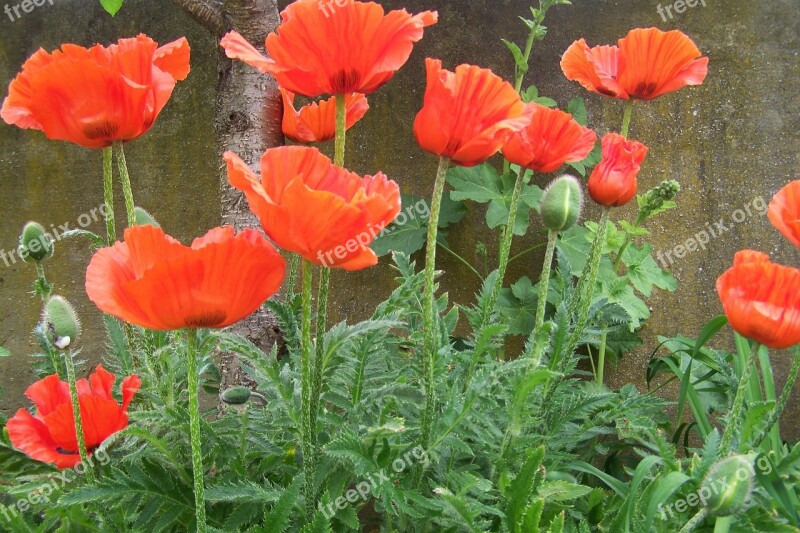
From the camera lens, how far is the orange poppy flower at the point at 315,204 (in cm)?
69

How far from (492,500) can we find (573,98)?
149 centimetres

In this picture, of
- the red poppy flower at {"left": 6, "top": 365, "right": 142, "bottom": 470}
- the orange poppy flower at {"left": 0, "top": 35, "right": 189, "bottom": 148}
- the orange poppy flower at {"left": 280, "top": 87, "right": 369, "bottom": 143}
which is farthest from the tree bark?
the orange poppy flower at {"left": 0, "top": 35, "right": 189, "bottom": 148}

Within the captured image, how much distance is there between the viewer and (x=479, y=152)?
884 mm

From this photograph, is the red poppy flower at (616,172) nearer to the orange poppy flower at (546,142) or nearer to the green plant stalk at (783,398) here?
the orange poppy flower at (546,142)

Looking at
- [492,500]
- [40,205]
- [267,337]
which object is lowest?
[492,500]

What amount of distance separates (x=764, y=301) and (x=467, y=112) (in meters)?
0.48

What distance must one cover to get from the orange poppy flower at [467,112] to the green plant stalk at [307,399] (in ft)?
0.79

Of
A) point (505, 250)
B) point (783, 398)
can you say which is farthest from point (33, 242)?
point (783, 398)

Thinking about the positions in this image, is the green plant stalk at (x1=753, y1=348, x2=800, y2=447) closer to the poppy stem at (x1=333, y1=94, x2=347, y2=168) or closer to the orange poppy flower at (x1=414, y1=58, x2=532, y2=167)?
the orange poppy flower at (x1=414, y1=58, x2=532, y2=167)

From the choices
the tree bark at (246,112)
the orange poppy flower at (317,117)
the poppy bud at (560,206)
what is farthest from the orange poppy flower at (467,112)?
the tree bark at (246,112)

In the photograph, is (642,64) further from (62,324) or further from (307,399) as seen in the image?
(62,324)

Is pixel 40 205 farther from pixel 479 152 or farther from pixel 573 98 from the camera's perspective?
pixel 479 152

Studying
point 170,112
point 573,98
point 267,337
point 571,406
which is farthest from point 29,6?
point 571,406

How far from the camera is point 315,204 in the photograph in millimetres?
691
